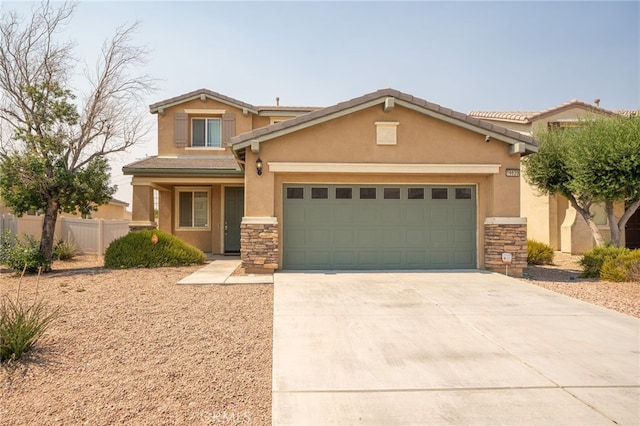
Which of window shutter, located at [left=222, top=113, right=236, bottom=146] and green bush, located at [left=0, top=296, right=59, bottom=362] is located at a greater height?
window shutter, located at [left=222, top=113, right=236, bottom=146]

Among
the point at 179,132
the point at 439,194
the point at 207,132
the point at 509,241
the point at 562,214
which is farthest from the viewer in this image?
the point at 562,214

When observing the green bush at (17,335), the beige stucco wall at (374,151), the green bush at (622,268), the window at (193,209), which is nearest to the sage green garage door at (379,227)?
the beige stucco wall at (374,151)

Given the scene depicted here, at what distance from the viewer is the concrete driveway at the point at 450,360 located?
3635 millimetres

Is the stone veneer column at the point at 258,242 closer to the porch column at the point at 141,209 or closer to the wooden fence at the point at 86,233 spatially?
the porch column at the point at 141,209

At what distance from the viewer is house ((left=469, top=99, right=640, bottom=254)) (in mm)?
16812

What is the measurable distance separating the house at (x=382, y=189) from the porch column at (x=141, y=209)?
4.85m

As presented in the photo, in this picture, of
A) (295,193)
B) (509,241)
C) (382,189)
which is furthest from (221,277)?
(509,241)

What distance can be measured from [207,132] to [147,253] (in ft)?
23.1

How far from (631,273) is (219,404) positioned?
11.0 m

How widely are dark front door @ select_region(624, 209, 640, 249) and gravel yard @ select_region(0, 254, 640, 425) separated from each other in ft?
39.0

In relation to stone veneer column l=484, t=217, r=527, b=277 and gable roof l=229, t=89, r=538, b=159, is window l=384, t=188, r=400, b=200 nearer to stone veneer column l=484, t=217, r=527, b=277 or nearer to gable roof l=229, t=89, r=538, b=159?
gable roof l=229, t=89, r=538, b=159

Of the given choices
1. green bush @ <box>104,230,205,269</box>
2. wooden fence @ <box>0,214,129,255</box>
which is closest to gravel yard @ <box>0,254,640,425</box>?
green bush @ <box>104,230,205,269</box>

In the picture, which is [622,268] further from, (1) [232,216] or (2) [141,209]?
(2) [141,209]

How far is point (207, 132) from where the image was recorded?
1684 centimetres
